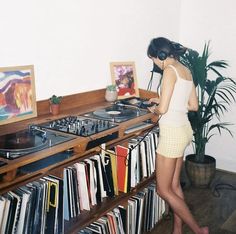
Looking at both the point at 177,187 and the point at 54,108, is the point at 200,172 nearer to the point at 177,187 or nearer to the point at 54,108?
the point at 177,187

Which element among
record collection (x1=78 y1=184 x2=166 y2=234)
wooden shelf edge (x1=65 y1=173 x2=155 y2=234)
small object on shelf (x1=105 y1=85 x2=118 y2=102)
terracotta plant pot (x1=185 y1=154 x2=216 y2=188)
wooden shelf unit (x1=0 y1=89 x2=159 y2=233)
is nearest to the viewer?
wooden shelf unit (x1=0 y1=89 x2=159 y2=233)

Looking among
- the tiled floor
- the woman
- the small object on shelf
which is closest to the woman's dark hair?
the woman

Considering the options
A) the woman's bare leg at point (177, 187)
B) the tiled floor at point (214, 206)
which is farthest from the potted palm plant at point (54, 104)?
the tiled floor at point (214, 206)

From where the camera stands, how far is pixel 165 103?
2090mm

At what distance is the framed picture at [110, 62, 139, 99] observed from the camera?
2.81m

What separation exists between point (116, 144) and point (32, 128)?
565 mm

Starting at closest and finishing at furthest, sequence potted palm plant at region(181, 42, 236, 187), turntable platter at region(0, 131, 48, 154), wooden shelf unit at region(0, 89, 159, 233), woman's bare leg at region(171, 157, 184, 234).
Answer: wooden shelf unit at region(0, 89, 159, 233) → turntable platter at region(0, 131, 48, 154) → woman's bare leg at region(171, 157, 184, 234) → potted palm plant at region(181, 42, 236, 187)

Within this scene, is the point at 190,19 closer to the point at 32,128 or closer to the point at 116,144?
the point at 116,144

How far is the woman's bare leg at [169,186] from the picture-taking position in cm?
228

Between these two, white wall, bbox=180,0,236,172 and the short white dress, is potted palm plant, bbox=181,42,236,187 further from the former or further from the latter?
the short white dress

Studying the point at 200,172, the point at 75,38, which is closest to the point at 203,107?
the point at 200,172

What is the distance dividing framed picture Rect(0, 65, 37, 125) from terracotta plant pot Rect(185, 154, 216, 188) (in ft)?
6.12

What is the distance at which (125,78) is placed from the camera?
9.49ft

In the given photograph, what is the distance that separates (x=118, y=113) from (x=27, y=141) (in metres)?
0.78
